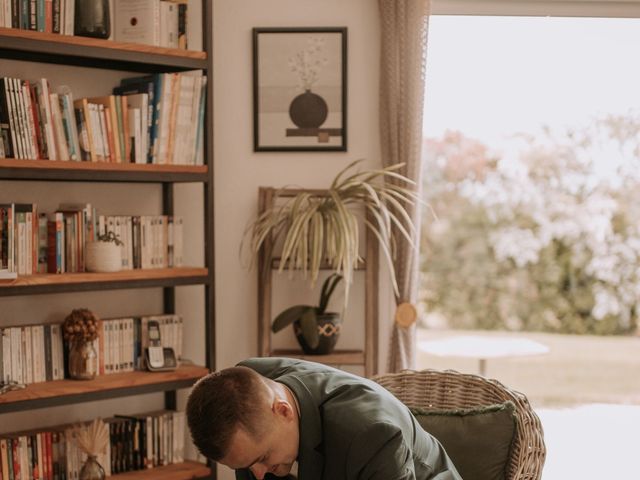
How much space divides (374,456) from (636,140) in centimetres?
378

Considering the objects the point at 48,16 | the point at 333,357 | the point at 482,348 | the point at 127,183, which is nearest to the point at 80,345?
the point at 127,183

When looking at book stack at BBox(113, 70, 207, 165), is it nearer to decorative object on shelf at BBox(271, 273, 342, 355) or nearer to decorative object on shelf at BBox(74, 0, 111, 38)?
decorative object on shelf at BBox(74, 0, 111, 38)

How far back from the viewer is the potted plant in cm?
387

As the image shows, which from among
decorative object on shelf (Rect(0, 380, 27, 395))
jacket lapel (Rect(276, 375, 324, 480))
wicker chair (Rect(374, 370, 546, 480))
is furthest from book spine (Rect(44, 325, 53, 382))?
jacket lapel (Rect(276, 375, 324, 480))

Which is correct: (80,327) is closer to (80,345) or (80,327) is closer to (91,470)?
(80,345)

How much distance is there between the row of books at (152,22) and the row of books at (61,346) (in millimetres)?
1075

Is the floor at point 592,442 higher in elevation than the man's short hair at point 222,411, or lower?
lower

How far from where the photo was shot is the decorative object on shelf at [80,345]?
11.6ft

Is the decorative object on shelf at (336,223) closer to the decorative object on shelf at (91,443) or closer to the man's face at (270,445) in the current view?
the decorative object on shelf at (91,443)

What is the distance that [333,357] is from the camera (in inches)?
157

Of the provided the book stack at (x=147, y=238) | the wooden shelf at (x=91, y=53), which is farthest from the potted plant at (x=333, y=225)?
the wooden shelf at (x=91, y=53)

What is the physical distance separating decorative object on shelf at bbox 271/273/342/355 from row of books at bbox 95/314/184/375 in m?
0.42

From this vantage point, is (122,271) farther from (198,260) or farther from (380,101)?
(380,101)

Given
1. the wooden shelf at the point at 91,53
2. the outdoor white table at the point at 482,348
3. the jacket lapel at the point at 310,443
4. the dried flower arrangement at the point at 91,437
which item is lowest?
the dried flower arrangement at the point at 91,437
